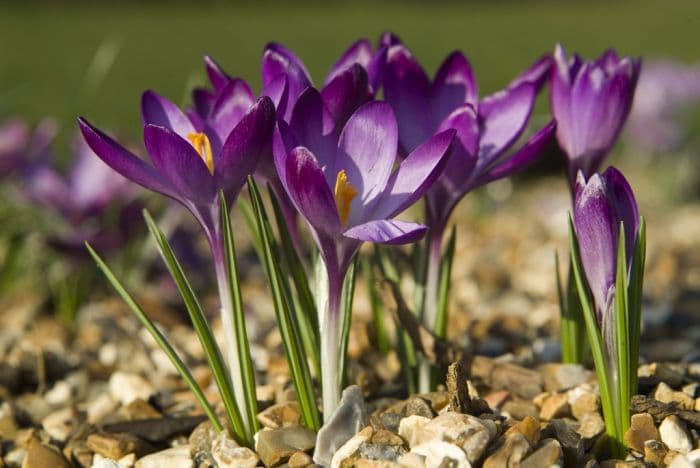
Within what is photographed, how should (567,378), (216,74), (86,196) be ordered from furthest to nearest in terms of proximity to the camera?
(86,196)
(567,378)
(216,74)

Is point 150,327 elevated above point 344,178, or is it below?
below

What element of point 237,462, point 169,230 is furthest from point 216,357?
point 169,230

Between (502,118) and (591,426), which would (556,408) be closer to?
(591,426)

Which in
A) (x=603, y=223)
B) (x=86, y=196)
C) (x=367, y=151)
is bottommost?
(x=86, y=196)

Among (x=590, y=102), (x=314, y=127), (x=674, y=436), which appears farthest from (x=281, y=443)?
(x=590, y=102)

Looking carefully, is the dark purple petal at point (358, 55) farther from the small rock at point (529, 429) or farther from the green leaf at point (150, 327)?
the small rock at point (529, 429)

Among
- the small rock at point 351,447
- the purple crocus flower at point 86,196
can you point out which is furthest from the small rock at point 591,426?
the purple crocus flower at point 86,196

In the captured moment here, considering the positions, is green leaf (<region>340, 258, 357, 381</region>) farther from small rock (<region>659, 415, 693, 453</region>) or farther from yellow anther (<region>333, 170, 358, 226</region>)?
small rock (<region>659, 415, 693, 453</region>)
